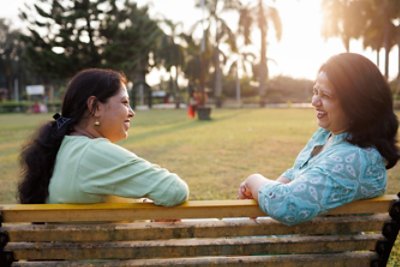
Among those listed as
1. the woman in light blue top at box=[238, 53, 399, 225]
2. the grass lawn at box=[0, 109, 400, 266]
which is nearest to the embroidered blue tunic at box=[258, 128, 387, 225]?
the woman in light blue top at box=[238, 53, 399, 225]

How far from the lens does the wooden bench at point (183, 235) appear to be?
1.63 m

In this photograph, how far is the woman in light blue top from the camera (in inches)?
66.7

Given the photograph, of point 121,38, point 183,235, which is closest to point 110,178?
point 183,235

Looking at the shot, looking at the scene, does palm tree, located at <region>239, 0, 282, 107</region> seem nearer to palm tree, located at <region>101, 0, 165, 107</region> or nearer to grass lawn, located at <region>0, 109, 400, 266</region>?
palm tree, located at <region>101, 0, 165, 107</region>

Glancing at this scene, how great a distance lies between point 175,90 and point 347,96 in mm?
64851

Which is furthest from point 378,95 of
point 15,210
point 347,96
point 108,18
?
point 108,18

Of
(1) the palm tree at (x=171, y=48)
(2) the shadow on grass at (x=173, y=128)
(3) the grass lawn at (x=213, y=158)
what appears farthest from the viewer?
(1) the palm tree at (x=171, y=48)

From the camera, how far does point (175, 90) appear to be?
66.3 meters

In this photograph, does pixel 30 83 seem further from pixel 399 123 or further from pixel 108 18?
pixel 399 123

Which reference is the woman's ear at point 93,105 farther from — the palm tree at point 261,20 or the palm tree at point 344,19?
the palm tree at point 344,19

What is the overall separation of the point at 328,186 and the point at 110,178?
31.9 inches

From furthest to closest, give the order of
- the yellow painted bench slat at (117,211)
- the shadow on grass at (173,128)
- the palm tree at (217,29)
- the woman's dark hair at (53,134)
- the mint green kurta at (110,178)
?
the palm tree at (217,29) < the shadow on grass at (173,128) < the woman's dark hair at (53,134) < the mint green kurta at (110,178) < the yellow painted bench slat at (117,211)

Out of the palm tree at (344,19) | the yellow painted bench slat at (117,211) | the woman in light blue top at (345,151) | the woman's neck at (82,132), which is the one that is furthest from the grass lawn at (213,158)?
the palm tree at (344,19)

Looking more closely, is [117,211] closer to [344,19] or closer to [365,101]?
[365,101]
